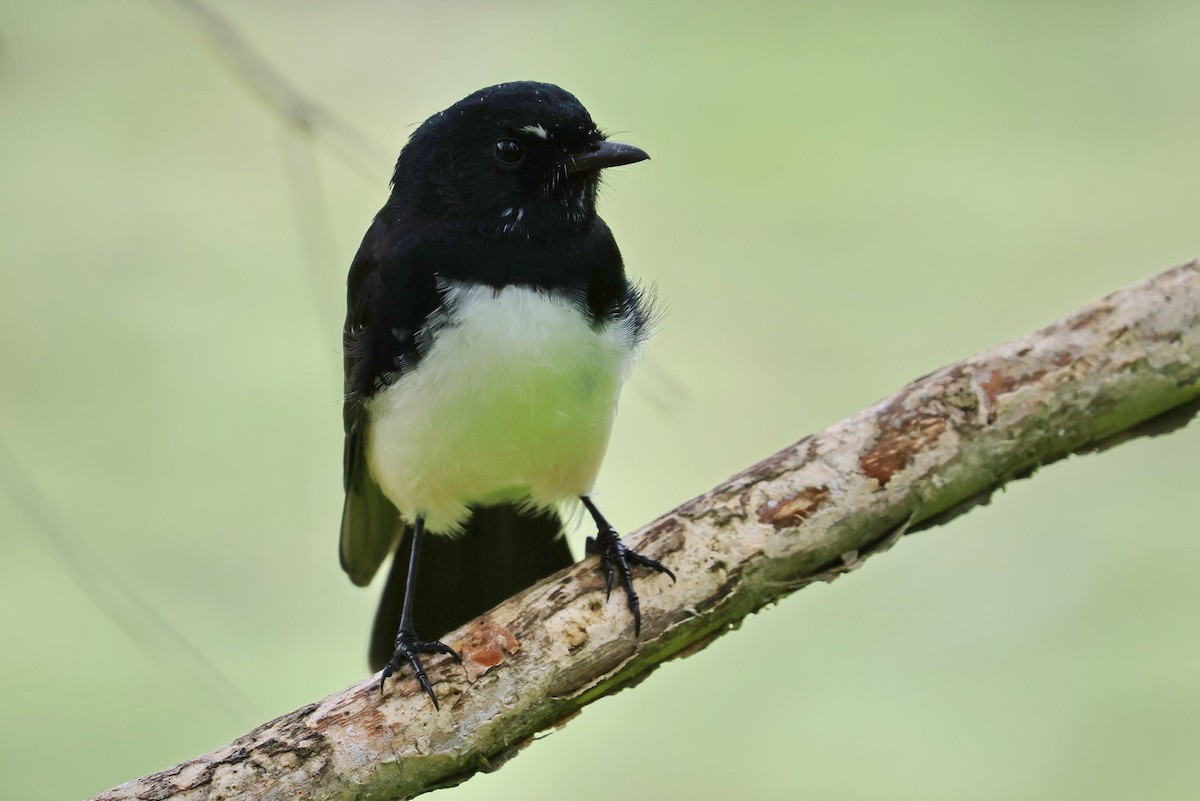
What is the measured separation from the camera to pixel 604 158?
2986mm

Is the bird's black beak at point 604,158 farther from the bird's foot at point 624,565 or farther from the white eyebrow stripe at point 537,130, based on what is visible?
the bird's foot at point 624,565

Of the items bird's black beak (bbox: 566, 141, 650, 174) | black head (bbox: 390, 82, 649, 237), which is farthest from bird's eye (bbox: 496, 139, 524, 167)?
bird's black beak (bbox: 566, 141, 650, 174)

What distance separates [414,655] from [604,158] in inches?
50.5

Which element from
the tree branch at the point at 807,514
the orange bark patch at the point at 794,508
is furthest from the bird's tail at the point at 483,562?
the orange bark patch at the point at 794,508

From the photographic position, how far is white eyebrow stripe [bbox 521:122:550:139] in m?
2.98

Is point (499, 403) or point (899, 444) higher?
point (499, 403)

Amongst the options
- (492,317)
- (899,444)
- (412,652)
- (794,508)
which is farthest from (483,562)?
(899,444)

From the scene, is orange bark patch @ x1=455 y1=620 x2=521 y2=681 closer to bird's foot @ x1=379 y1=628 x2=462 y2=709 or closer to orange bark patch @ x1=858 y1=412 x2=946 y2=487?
bird's foot @ x1=379 y1=628 x2=462 y2=709

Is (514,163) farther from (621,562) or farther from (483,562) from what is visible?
(483,562)

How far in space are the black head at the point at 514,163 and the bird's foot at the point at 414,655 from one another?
1.00 m

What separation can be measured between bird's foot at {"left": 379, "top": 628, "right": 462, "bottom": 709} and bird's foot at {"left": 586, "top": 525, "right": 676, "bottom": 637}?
410 mm

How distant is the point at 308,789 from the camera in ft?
8.44

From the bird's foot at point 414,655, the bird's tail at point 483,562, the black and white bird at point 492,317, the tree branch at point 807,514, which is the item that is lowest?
the tree branch at point 807,514

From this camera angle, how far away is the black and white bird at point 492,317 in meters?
2.88
